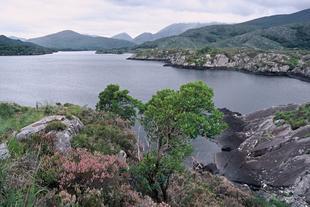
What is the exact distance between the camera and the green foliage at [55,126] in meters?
18.8

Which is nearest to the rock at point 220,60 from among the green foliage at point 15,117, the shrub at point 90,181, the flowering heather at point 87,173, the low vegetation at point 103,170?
the low vegetation at point 103,170

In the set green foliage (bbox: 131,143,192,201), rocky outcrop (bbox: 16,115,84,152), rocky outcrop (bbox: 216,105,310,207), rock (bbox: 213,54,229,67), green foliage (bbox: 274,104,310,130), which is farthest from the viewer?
rock (bbox: 213,54,229,67)

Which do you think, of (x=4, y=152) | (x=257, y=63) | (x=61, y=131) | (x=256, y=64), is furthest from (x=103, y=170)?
→ (x=257, y=63)

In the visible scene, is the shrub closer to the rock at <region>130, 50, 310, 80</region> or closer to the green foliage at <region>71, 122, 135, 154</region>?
the green foliage at <region>71, 122, 135, 154</region>

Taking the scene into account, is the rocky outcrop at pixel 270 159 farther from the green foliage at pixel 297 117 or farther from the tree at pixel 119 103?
the tree at pixel 119 103

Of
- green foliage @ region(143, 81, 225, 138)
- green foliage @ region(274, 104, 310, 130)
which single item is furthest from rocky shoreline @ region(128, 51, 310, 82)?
green foliage @ region(143, 81, 225, 138)

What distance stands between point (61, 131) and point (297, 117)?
46745 mm

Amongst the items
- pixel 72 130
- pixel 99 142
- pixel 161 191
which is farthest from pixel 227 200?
pixel 72 130

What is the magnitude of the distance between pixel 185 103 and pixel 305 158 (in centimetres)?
1754

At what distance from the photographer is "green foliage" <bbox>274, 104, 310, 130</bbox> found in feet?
173

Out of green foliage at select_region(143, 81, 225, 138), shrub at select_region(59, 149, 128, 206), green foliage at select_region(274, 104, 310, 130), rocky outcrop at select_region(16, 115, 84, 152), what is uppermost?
shrub at select_region(59, 149, 128, 206)

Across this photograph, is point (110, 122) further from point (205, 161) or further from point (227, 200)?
point (205, 161)

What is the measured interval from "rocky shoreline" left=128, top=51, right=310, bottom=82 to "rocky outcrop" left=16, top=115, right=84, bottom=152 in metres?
133

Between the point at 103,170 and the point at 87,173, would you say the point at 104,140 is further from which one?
the point at 87,173
